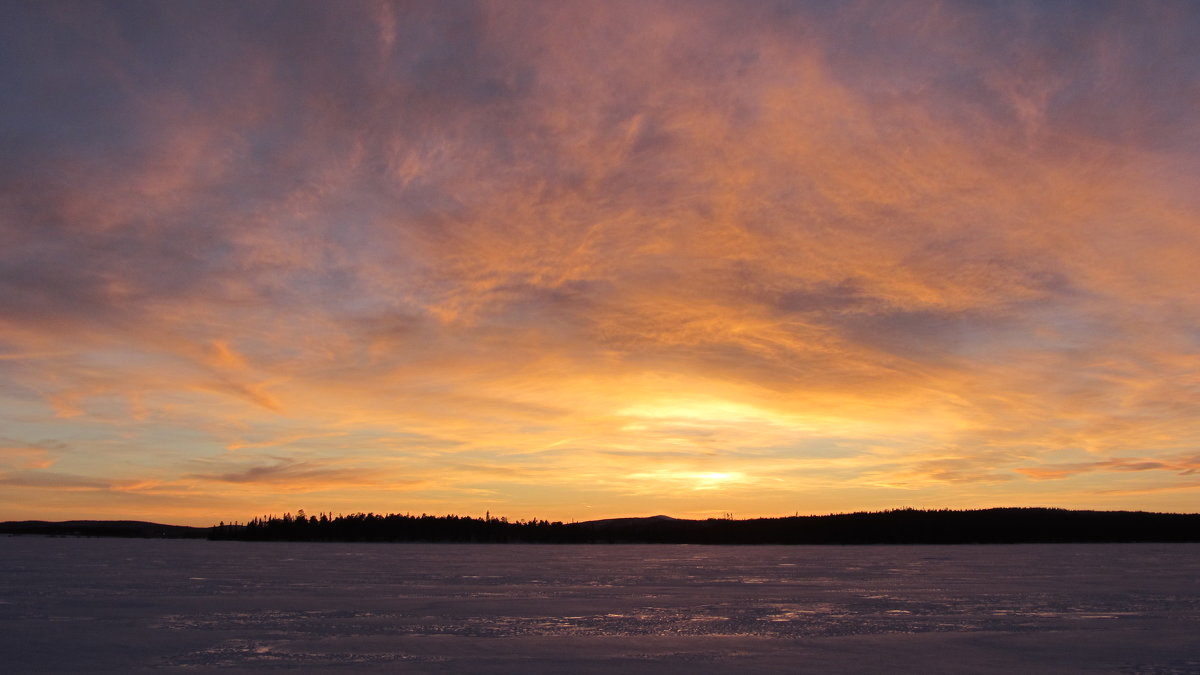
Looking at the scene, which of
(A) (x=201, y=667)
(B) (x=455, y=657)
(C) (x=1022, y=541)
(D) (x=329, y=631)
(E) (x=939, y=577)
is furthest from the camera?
(C) (x=1022, y=541)

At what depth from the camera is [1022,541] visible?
156000mm

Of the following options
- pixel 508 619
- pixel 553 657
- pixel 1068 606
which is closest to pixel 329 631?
pixel 508 619

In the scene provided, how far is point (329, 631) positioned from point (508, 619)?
467 centimetres

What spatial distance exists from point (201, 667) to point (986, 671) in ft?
45.0

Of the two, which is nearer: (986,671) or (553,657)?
(986,671)

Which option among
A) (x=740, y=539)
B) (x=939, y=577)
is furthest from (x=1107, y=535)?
(x=939, y=577)

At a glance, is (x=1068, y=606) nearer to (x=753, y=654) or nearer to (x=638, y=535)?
(x=753, y=654)

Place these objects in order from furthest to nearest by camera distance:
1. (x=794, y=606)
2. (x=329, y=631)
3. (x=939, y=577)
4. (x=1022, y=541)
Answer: (x=1022, y=541), (x=939, y=577), (x=794, y=606), (x=329, y=631)

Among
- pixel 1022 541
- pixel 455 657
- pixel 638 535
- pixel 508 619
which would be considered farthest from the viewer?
pixel 638 535

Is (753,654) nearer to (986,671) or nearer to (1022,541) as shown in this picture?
(986,671)

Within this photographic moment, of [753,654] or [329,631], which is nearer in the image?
[753,654]

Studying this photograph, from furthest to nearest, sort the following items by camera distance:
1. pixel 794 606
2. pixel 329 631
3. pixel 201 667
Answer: pixel 794 606
pixel 329 631
pixel 201 667

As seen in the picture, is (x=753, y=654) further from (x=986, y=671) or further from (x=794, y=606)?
(x=794, y=606)

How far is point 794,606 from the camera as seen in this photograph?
27.2 metres
